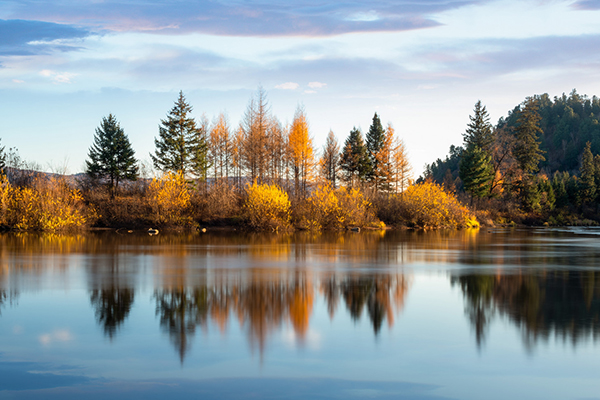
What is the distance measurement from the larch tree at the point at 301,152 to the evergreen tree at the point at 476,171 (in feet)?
75.7

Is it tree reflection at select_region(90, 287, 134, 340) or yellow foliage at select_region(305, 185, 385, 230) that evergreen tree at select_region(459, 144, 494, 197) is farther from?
tree reflection at select_region(90, 287, 134, 340)

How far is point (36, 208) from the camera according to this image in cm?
3750

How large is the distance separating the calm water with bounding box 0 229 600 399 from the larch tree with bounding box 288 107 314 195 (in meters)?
39.3

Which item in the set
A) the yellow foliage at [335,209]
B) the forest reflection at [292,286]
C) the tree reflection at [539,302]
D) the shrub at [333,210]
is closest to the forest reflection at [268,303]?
the forest reflection at [292,286]

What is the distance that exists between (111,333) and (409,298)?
6.50 metres

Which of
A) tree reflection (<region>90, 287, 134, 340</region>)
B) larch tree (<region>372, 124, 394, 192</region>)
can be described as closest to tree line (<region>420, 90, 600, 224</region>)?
larch tree (<region>372, 124, 394, 192</region>)

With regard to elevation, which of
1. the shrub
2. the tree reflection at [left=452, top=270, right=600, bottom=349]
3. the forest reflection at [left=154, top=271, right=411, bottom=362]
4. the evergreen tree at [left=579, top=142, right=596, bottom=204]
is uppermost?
the evergreen tree at [left=579, top=142, right=596, bottom=204]

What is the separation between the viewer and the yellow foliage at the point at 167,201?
42.6 m

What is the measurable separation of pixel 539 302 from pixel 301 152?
45.0 metres

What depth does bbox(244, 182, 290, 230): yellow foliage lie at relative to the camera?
41.4 metres

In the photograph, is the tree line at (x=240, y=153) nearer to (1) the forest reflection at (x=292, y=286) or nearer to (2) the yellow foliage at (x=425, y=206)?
(2) the yellow foliage at (x=425, y=206)

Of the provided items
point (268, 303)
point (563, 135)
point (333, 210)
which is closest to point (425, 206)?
point (333, 210)

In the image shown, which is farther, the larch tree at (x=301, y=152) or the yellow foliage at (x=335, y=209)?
the larch tree at (x=301, y=152)

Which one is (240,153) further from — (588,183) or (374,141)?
(588,183)
